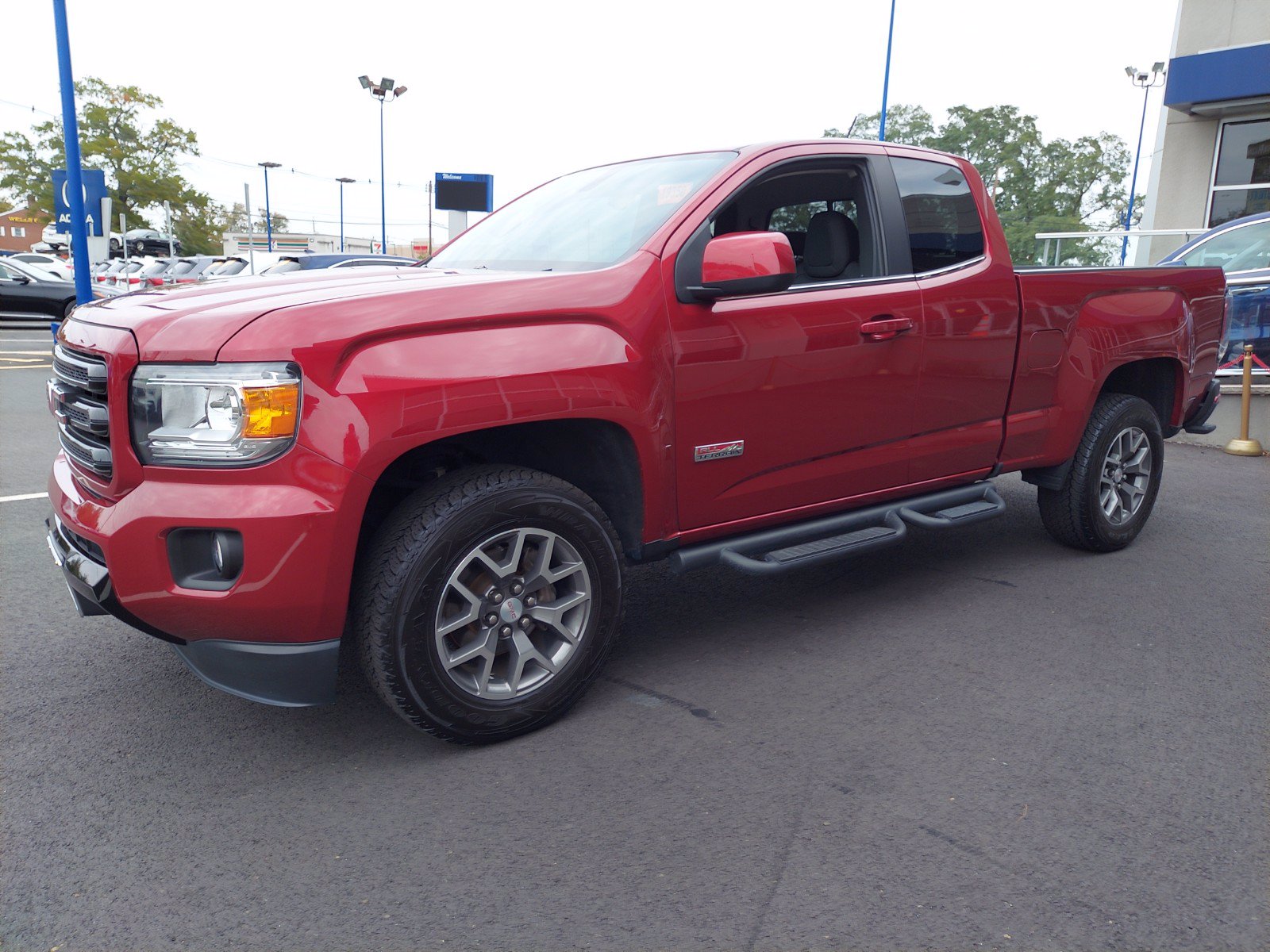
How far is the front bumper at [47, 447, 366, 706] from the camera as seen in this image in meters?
2.56

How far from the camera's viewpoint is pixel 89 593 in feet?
9.02

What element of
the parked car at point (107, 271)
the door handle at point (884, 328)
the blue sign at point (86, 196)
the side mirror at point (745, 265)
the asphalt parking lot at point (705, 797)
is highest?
the blue sign at point (86, 196)

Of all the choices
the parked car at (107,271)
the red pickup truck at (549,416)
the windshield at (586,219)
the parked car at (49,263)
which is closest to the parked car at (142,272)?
the parked car at (107,271)

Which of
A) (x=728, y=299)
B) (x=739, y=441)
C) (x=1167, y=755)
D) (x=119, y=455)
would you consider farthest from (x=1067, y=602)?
(x=119, y=455)

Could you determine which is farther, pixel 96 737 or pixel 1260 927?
pixel 96 737

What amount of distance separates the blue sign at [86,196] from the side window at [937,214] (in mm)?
15410

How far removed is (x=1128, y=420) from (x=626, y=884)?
3845 mm

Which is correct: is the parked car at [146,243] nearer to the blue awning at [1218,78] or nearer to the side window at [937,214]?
the blue awning at [1218,78]

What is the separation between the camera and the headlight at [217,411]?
8.34 feet

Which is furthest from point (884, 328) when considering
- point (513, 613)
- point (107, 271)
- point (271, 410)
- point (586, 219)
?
point (107, 271)

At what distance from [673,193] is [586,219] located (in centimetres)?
41

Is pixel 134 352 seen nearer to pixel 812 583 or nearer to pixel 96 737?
pixel 96 737

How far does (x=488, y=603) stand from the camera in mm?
2980

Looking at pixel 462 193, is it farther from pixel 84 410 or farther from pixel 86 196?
pixel 84 410
